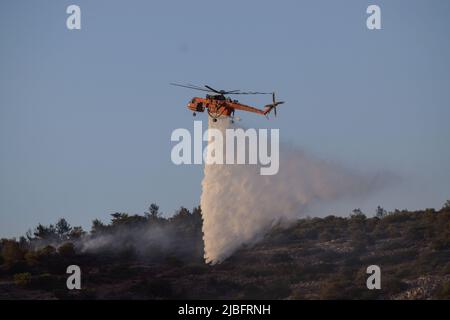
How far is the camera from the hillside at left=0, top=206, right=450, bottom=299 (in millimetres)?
96750

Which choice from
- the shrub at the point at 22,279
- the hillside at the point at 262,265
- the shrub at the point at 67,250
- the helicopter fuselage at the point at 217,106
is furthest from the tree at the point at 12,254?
the helicopter fuselage at the point at 217,106

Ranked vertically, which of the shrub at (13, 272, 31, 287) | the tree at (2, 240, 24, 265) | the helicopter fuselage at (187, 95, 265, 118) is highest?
the helicopter fuselage at (187, 95, 265, 118)

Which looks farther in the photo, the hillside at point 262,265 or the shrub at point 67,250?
the shrub at point 67,250

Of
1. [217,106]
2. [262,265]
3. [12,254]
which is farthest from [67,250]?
[217,106]

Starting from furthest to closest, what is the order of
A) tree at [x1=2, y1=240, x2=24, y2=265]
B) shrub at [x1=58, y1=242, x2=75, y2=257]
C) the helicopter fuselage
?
shrub at [x1=58, y1=242, x2=75, y2=257] → tree at [x1=2, y1=240, x2=24, y2=265] → the helicopter fuselage

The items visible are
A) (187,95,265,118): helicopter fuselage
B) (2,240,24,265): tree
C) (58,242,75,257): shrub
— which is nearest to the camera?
(187,95,265,118): helicopter fuselage

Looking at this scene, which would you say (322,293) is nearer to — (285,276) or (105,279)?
(285,276)

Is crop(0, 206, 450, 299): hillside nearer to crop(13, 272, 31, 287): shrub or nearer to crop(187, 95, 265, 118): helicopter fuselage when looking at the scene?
crop(13, 272, 31, 287): shrub

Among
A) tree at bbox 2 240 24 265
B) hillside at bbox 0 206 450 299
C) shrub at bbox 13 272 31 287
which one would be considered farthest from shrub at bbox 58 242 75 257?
shrub at bbox 13 272 31 287

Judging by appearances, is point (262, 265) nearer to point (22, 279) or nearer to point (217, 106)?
point (217, 106)

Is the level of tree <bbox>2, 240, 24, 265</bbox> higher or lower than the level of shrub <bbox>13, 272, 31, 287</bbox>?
higher

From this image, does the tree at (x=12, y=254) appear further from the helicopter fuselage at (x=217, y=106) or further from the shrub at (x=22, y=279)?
the helicopter fuselage at (x=217, y=106)

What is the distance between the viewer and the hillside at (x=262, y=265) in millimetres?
96750

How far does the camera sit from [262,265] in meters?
106
